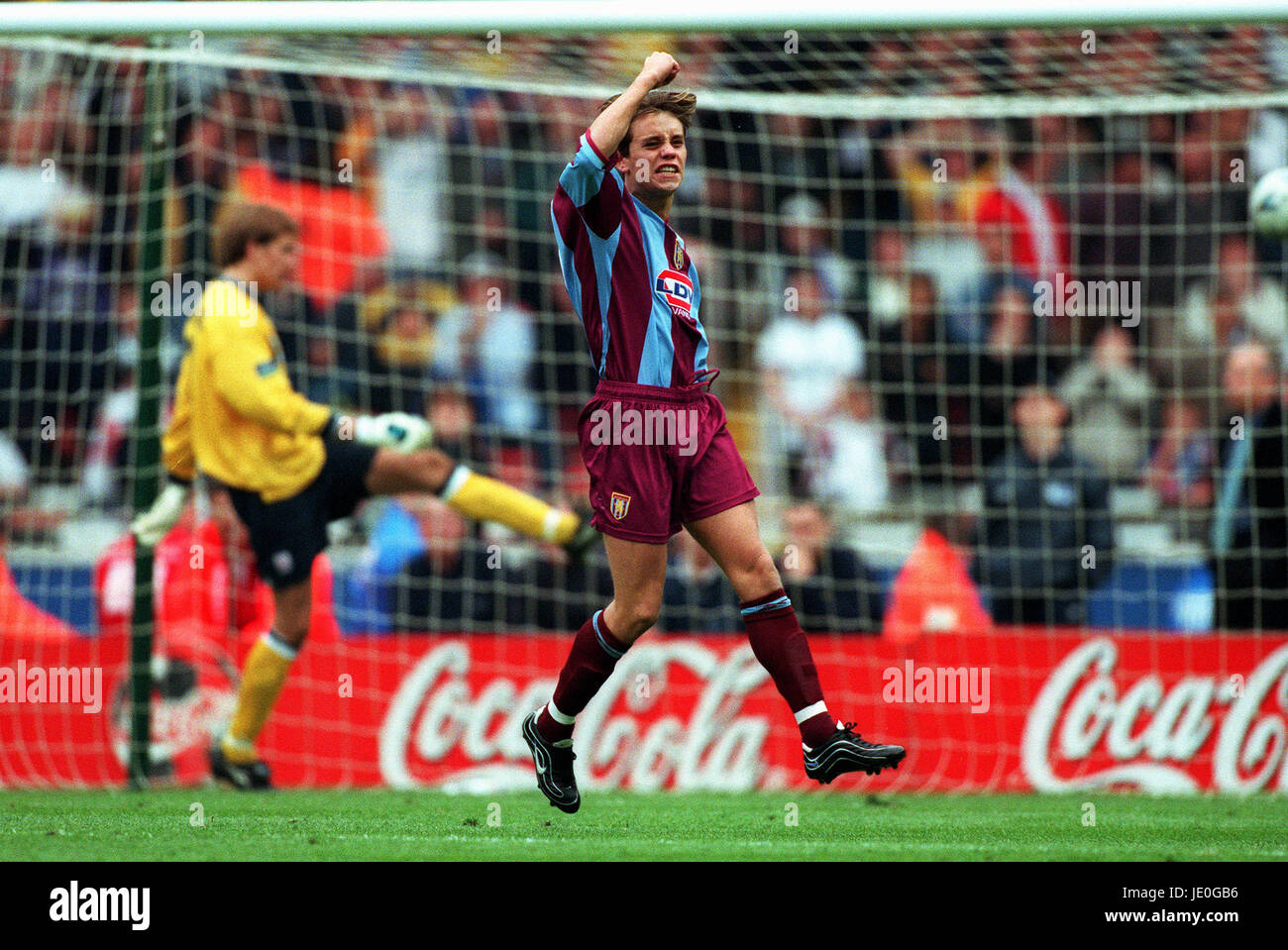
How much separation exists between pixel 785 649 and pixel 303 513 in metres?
2.92

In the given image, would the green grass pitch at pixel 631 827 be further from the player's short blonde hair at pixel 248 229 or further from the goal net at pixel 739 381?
the player's short blonde hair at pixel 248 229

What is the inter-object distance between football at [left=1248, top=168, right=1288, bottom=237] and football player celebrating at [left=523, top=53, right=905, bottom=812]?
2.48 metres

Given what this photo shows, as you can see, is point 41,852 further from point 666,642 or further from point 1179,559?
point 1179,559

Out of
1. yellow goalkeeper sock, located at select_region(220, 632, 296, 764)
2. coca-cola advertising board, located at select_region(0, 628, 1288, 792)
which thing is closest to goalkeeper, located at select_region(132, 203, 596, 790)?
yellow goalkeeper sock, located at select_region(220, 632, 296, 764)

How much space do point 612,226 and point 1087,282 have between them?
5.52 metres

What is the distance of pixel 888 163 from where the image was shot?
9922mm

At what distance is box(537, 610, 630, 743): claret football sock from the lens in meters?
4.74

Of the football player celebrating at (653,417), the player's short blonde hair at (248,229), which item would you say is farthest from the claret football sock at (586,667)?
the player's short blonde hair at (248,229)

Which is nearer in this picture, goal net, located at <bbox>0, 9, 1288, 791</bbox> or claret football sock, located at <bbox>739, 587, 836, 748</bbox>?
claret football sock, located at <bbox>739, 587, 836, 748</bbox>

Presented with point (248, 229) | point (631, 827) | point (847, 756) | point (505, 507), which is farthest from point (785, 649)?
point (248, 229)

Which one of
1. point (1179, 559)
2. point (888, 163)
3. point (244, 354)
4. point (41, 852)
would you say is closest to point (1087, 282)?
point (888, 163)

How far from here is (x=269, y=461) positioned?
6.89 metres

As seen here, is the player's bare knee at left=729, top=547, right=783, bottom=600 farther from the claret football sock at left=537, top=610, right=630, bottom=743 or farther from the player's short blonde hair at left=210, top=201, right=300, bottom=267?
the player's short blonde hair at left=210, top=201, right=300, bottom=267

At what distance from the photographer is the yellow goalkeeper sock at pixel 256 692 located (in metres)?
6.75
